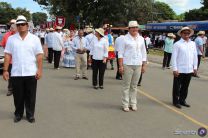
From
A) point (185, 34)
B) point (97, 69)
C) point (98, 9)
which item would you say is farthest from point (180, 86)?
point (98, 9)

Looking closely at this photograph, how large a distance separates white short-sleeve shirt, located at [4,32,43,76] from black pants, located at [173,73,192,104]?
3.48 metres

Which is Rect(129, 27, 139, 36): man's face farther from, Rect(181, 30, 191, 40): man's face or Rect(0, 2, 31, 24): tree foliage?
Rect(0, 2, 31, 24): tree foliage

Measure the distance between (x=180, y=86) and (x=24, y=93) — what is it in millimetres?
3804

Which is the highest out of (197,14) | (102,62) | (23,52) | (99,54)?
(197,14)

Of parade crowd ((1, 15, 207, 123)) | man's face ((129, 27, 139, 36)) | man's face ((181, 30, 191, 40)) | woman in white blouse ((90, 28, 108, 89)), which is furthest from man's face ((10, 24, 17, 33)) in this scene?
man's face ((181, 30, 191, 40))

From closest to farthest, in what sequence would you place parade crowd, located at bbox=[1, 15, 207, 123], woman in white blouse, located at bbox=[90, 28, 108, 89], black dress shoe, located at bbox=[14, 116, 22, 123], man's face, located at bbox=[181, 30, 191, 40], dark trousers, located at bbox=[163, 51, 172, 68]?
A: 1. parade crowd, located at bbox=[1, 15, 207, 123]
2. black dress shoe, located at bbox=[14, 116, 22, 123]
3. man's face, located at bbox=[181, 30, 191, 40]
4. woman in white blouse, located at bbox=[90, 28, 108, 89]
5. dark trousers, located at bbox=[163, 51, 172, 68]

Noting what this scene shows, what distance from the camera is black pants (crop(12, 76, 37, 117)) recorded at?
7461mm

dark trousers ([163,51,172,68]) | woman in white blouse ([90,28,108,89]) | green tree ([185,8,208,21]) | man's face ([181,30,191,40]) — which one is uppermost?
green tree ([185,8,208,21])

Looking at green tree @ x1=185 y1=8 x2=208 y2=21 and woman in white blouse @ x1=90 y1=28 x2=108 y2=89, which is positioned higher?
green tree @ x1=185 y1=8 x2=208 y2=21

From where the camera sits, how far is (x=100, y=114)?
834cm

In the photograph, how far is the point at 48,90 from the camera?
1144cm

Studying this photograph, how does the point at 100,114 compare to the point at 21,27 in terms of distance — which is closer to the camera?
the point at 21,27

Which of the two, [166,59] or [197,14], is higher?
[197,14]

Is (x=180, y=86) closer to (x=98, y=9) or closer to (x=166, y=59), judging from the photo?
(x=166, y=59)
